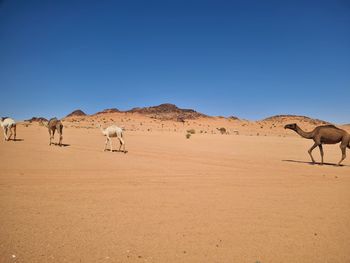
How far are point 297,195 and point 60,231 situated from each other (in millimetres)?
5441

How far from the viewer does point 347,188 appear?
28.3 ft

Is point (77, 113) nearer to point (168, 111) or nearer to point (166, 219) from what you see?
point (168, 111)

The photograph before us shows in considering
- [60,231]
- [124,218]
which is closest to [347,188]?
[124,218]

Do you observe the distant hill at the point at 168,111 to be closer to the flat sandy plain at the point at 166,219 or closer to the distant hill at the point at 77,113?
the distant hill at the point at 77,113

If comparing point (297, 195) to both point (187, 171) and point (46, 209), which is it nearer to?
point (187, 171)

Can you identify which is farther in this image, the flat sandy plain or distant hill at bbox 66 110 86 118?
distant hill at bbox 66 110 86 118

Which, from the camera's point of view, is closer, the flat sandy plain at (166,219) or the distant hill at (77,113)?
the flat sandy plain at (166,219)

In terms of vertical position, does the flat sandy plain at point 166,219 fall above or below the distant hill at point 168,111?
below

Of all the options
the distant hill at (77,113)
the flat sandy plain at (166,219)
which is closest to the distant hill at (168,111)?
the distant hill at (77,113)

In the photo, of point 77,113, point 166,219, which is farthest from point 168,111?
point 166,219

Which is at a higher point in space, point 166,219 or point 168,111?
point 168,111

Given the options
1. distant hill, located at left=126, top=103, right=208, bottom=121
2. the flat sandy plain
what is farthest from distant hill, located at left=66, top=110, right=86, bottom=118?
the flat sandy plain

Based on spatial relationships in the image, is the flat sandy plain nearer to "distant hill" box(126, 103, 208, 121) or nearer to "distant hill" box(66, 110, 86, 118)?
"distant hill" box(126, 103, 208, 121)

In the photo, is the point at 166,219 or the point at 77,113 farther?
the point at 77,113
